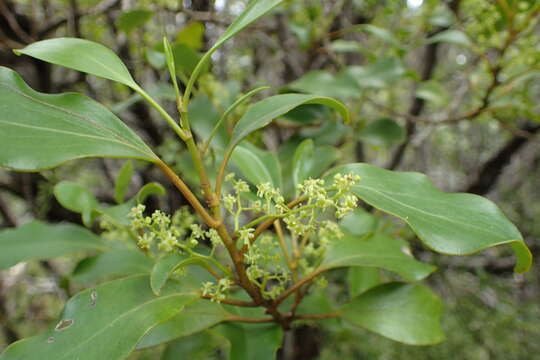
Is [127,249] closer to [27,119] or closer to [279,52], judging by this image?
[27,119]

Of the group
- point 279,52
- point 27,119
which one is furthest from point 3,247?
point 279,52

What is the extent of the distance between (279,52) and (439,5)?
0.95 meters

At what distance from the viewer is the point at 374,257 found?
77 cm

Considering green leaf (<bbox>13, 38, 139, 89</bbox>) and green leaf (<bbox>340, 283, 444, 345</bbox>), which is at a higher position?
green leaf (<bbox>13, 38, 139, 89</bbox>)

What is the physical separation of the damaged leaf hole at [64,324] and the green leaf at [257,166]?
38cm

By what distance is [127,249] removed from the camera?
0.92 m

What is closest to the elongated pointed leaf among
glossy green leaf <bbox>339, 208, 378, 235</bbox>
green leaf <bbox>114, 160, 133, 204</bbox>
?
green leaf <bbox>114, 160, 133, 204</bbox>

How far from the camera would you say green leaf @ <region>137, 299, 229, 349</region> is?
666 mm

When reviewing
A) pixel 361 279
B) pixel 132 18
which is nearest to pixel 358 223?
pixel 361 279

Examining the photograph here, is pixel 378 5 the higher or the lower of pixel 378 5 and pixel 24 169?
the higher

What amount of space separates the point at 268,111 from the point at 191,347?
0.61 meters

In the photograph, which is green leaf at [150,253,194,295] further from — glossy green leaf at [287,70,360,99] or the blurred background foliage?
glossy green leaf at [287,70,360,99]

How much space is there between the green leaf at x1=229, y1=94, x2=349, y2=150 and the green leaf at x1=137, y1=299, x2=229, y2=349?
30 centimetres

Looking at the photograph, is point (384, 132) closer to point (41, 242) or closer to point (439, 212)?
point (439, 212)
